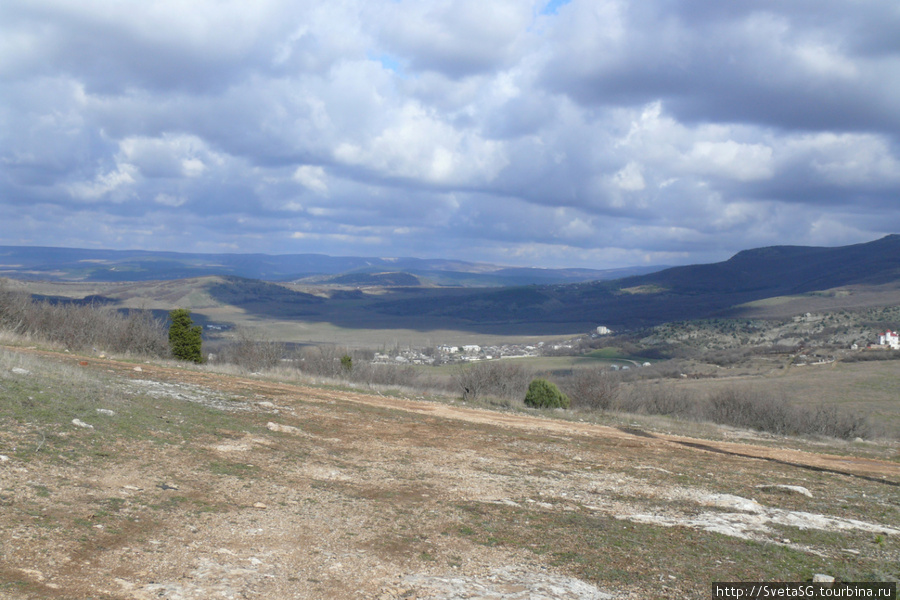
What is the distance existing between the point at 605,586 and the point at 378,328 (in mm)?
176674

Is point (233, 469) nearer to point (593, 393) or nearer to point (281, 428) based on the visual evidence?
point (281, 428)

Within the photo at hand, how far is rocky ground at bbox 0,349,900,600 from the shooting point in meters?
6.12

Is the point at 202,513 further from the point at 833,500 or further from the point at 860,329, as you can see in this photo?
the point at 860,329

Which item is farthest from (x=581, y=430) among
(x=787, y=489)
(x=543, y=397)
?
(x=543, y=397)

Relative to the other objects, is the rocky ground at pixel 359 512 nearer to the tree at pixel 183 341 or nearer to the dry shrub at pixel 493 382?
the tree at pixel 183 341

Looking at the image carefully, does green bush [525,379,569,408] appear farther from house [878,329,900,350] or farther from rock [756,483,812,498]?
house [878,329,900,350]

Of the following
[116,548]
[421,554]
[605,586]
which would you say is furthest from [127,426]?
[605,586]

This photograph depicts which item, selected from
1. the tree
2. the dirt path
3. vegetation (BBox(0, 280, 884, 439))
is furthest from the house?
the tree

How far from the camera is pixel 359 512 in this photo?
8539mm

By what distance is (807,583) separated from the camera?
688cm

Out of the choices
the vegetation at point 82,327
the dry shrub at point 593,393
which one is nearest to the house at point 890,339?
the dry shrub at point 593,393

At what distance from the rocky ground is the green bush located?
1647 cm

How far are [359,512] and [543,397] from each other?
24.5 metres

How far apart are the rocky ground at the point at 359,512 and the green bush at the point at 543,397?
16472 millimetres
